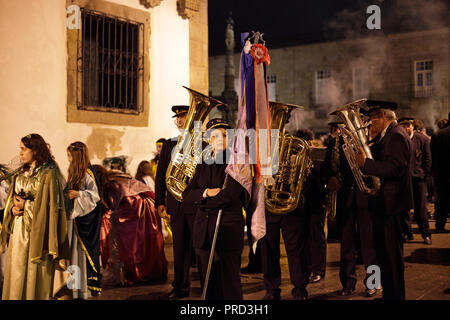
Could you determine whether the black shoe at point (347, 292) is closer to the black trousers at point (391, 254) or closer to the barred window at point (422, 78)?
the black trousers at point (391, 254)

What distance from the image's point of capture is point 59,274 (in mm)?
6102

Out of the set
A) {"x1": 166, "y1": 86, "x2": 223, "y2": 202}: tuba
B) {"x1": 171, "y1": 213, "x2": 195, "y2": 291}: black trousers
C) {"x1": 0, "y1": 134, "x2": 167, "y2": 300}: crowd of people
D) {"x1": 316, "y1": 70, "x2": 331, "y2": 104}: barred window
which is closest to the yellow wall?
{"x1": 0, "y1": 134, "x2": 167, "y2": 300}: crowd of people

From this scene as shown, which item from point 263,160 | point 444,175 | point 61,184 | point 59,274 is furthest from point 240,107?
point 444,175

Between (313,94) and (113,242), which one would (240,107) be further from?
(313,94)

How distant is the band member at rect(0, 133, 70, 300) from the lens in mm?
5551

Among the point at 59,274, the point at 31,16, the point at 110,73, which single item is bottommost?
the point at 59,274

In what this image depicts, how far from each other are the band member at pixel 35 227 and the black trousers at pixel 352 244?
10.1ft

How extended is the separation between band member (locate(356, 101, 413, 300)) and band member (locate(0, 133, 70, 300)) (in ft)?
10.1

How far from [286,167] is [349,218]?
0.96 meters

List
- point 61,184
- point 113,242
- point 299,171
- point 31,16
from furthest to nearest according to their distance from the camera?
point 31,16 < point 113,242 < point 299,171 < point 61,184

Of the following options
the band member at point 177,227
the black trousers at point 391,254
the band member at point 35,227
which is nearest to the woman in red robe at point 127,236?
the band member at point 177,227

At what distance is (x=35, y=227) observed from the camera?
5.53 m

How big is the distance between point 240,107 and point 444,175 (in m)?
6.17

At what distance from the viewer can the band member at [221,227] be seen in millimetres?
4625
